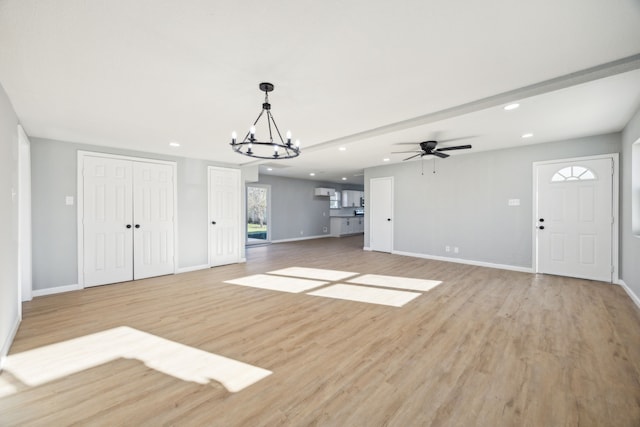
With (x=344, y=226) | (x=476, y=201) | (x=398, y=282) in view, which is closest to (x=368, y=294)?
(x=398, y=282)

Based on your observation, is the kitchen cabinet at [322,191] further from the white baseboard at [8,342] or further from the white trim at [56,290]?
the white baseboard at [8,342]

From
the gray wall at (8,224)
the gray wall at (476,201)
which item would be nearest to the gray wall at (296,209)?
the gray wall at (476,201)

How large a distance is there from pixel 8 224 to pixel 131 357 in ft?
5.75

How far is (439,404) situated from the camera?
1776 mm

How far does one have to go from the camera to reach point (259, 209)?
10.1 m

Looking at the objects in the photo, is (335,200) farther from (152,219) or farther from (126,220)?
(126,220)

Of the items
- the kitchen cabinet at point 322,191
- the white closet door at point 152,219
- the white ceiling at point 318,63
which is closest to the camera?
the white ceiling at point 318,63

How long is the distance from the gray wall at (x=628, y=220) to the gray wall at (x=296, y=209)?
8.72m

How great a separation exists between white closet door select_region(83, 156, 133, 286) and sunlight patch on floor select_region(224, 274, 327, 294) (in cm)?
201

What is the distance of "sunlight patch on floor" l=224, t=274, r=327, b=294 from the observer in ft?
14.5

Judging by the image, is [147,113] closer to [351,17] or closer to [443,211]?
[351,17]

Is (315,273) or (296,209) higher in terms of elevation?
(296,209)

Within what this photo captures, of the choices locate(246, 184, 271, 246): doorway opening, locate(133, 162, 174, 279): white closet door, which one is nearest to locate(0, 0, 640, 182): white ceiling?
locate(133, 162, 174, 279): white closet door

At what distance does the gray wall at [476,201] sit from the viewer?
208 inches
